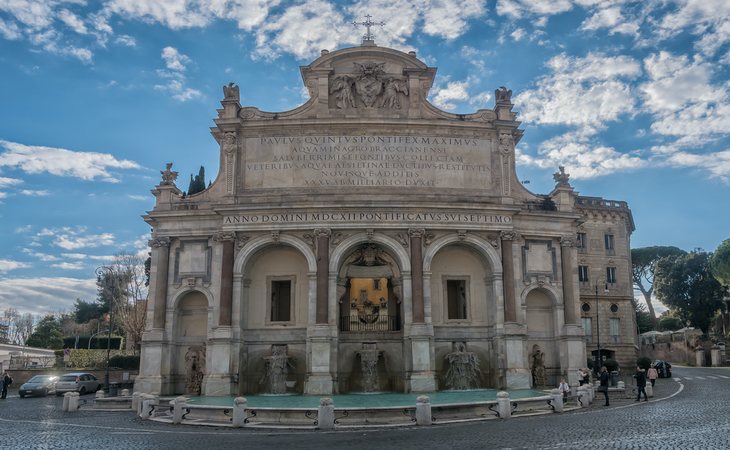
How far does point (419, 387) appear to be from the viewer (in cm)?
3003

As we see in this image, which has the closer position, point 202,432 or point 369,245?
point 202,432

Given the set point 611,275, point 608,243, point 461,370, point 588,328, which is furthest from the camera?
point 608,243

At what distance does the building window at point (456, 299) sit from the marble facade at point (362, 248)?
6cm

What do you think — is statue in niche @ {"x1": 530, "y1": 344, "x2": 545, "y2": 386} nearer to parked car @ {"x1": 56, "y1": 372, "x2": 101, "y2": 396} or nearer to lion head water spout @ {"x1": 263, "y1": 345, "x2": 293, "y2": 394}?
lion head water spout @ {"x1": 263, "y1": 345, "x2": 293, "y2": 394}

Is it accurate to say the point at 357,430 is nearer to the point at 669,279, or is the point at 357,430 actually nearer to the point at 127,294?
the point at 127,294

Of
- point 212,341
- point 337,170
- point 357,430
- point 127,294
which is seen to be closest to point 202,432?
point 357,430

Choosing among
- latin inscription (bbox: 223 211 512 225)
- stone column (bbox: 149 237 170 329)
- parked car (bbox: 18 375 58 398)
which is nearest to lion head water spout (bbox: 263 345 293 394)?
stone column (bbox: 149 237 170 329)

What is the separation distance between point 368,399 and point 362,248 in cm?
948

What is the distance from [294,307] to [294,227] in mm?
4266

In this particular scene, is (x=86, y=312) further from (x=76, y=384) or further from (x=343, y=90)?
(x=343, y=90)

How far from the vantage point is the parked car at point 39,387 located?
37.3 m

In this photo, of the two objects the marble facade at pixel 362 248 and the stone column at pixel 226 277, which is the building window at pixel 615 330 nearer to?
the marble facade at pixel 362 248

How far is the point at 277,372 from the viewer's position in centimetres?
3116

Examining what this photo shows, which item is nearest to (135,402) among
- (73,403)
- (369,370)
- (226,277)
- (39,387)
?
(73,403)
